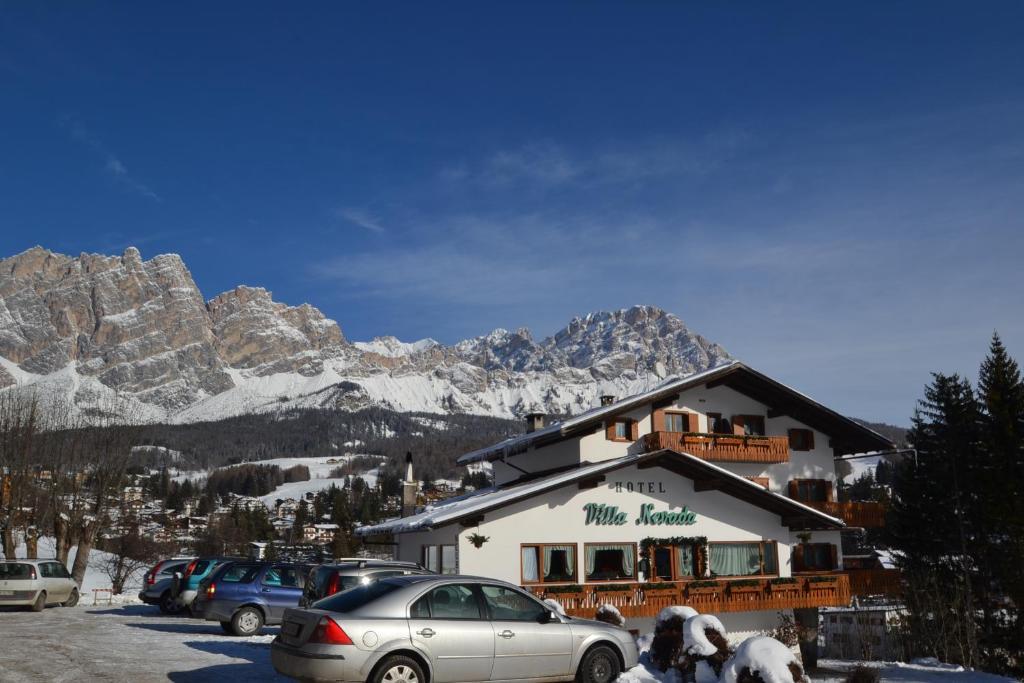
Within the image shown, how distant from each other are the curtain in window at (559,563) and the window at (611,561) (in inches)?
22.2

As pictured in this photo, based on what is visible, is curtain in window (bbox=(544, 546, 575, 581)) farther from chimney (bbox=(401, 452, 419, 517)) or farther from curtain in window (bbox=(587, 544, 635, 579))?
chimney (bbox=(401, 452, 419, 517))

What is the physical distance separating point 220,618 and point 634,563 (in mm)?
12635

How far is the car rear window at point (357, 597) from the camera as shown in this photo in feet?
37.7

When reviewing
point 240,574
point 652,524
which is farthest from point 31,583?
point 652,524

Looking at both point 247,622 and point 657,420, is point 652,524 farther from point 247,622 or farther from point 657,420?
point 247,622

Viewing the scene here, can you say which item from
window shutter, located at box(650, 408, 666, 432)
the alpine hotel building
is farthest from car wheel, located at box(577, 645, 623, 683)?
window shutter, located at box(650, 408, 666, 432)

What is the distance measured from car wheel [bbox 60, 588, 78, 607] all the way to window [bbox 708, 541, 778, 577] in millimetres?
20819

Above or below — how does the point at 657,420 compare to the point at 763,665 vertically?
above

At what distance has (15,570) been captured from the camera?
26.5 meters

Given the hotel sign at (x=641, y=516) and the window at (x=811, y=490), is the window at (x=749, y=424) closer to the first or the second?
the window at (x=811, y=490)

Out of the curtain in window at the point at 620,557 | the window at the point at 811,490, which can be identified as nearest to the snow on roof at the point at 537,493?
the curtain in window at the point at 620,557

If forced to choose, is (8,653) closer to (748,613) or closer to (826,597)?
(748,613)

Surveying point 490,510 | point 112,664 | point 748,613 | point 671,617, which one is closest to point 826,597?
point 748,613

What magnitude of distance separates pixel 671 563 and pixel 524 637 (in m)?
16.9
